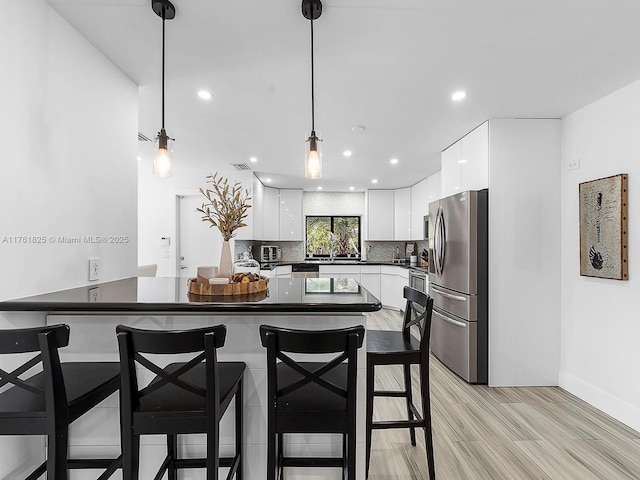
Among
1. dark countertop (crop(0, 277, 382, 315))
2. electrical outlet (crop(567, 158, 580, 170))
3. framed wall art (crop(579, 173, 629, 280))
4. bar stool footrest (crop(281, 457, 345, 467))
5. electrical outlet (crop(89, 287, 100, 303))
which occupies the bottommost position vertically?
bar stool footrest (crop(281, 457, 345, 467))

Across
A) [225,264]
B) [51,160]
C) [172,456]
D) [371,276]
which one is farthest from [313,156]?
[371,276]

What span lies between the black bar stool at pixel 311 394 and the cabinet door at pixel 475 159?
101 inches

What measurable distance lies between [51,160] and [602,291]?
12.6 feet

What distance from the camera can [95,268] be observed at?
206 centimetres

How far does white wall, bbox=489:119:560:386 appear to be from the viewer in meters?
3.09

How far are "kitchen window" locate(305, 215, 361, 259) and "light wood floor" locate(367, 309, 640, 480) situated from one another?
4.13 m

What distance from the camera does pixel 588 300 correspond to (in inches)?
111

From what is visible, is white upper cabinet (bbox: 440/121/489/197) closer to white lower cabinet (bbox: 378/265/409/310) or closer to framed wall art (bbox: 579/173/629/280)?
framed wall art (bbox: 579/173/629/280)

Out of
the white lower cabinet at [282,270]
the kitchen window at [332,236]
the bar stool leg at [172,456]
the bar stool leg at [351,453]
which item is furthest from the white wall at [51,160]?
the kitchen window at [332,236]

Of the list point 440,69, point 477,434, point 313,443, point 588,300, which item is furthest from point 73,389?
point 588,300

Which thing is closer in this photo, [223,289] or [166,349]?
[166,349]

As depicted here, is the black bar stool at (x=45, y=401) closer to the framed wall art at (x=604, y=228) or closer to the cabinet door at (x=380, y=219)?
the framed wall art at (x=604, y=228)

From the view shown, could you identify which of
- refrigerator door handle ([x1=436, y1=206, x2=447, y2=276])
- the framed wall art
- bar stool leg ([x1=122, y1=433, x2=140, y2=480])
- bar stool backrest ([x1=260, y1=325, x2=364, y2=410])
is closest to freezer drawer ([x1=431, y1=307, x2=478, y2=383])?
refrigerator door handle ([x1=436, y1=206, x2=447, y2=276])

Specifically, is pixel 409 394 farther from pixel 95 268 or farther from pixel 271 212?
pixel 271 212
